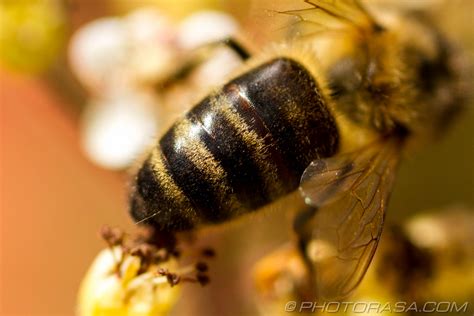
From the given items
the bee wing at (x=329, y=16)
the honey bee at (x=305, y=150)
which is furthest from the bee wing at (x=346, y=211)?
the bee wing at (x=329, y=16)

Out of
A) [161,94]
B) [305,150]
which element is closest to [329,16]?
[305,150]

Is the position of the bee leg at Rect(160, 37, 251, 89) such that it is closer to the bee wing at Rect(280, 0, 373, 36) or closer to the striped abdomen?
the bee wing at Rect(280, 0, 373, 36)

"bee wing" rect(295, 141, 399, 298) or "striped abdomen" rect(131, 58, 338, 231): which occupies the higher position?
"striped abdomen" rect(131, 58, 338, 231)

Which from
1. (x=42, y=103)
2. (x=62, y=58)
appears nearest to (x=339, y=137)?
(x=62, y=58)

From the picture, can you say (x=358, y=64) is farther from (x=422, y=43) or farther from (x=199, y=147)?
(x=199, y=147)

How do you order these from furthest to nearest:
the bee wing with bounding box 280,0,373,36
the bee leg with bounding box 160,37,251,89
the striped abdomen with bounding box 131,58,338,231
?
1. the bee leg with bounding box 160,37,251,89
2. the bee wing with bounding box 280,0,373,36
3. the striped abdomen with bounding box 131,58,338,231

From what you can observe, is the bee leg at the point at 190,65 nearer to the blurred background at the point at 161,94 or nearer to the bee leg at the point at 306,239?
Result: the blurred background at the point at 161,94

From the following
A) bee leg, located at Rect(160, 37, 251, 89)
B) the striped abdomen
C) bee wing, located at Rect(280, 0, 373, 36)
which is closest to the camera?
the striped abdomen

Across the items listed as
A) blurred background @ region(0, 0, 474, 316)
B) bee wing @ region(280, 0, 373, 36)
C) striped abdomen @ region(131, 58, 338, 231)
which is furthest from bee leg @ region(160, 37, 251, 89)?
striped abdomen @ region(131, 58, 338, 231)
